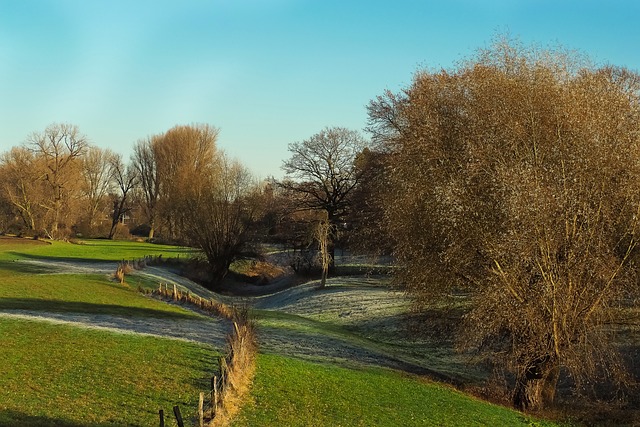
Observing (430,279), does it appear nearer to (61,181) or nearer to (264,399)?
(264,399)

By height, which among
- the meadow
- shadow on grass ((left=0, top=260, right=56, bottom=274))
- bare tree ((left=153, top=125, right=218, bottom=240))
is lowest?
the meadow

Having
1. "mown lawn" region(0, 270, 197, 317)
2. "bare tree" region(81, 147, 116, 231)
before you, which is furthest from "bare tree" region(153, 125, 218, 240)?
"mown lawn" region(0, 270, 197, 317)

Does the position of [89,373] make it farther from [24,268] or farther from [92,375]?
[24,268]

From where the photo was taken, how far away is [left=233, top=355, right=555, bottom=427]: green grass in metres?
14.6

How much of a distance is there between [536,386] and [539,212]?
6.39 metres

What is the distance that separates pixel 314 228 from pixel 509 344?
3133cm

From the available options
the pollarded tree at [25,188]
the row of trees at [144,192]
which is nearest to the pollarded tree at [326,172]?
the row of trees at [144,192]

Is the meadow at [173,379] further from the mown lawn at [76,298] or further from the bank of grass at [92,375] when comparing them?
the mown lawn at [76,298]

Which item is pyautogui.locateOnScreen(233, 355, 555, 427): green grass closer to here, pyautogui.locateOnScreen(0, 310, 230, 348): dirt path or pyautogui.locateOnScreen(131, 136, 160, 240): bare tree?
pyautogui.locateOnScreen(0, 310, 230, 348): dirt path

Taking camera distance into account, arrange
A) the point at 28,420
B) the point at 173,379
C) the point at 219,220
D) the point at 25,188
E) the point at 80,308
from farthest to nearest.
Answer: the point at 25,188, the point at 219,220, the point at 80,308, the point at 173,379, the point at 28,420

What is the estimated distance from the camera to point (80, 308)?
84.8 feet

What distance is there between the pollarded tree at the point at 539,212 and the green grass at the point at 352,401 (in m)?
2.19

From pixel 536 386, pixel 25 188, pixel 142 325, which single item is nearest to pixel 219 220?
pixel 142 325

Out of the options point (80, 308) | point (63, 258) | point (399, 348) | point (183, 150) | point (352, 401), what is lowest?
point (399, 348)
